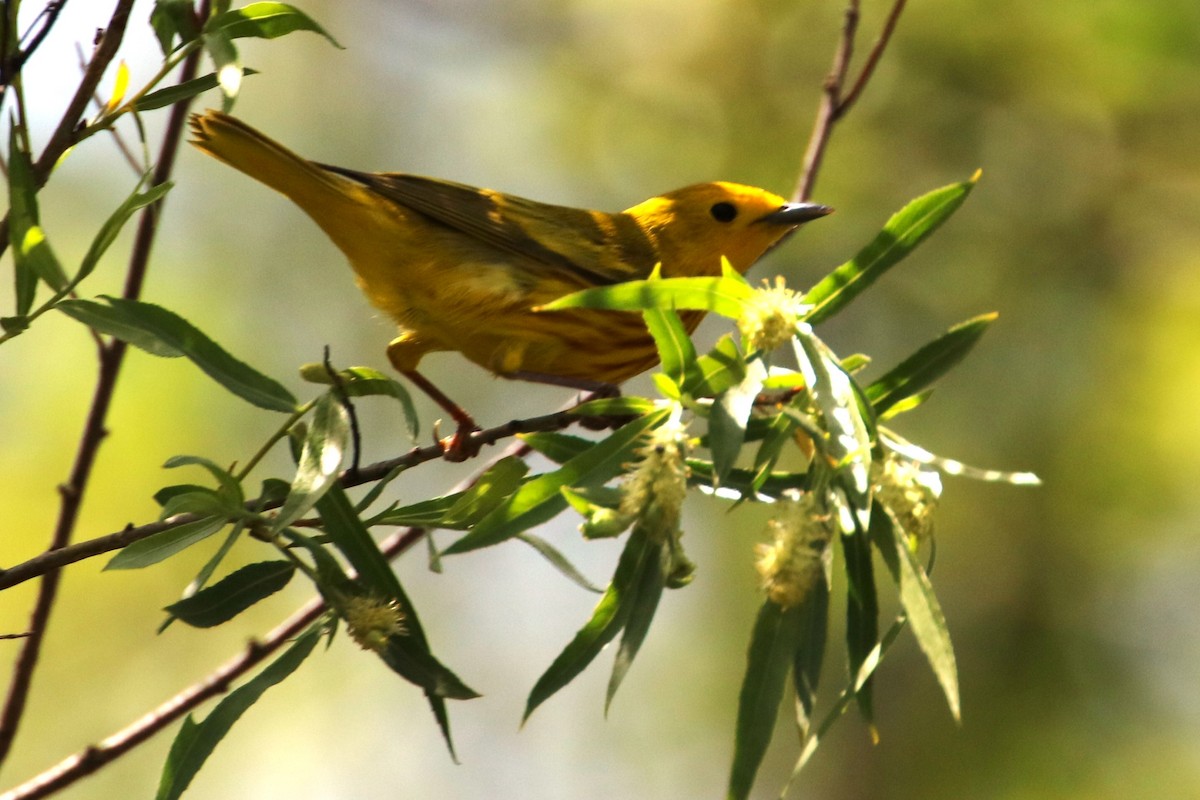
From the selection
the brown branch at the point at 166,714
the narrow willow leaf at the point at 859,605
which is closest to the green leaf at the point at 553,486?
the brown branch at the point at 166,714

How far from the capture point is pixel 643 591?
1820 millimetres

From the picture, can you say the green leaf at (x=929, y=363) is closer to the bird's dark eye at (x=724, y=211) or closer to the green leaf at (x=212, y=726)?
the green leaf at (x=212, y=726)

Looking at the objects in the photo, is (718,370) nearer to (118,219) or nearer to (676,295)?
(676,295)

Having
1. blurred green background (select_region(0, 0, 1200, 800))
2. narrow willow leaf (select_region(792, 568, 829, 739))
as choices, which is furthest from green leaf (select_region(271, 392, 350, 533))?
blurred green background (select_region(0, 0, 1200, 800))

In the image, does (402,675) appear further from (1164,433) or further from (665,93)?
(665,93)

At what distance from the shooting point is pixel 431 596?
6941 mm

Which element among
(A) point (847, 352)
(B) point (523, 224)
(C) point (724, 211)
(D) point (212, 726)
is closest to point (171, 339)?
(D) point (212, 726)

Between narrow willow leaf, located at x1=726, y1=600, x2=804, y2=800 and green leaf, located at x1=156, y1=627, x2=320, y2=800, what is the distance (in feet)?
2.17

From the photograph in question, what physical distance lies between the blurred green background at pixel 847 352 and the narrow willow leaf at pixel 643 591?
137 inches

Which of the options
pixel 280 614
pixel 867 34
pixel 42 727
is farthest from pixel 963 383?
pixel 42 727

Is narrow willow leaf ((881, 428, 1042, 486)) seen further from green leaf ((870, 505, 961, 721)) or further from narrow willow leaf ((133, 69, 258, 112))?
narrow willow leaf ((133, 69, 258, 112))

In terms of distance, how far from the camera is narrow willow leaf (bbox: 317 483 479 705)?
1880mm

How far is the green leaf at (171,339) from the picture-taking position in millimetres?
1818

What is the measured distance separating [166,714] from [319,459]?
89 centimetres
